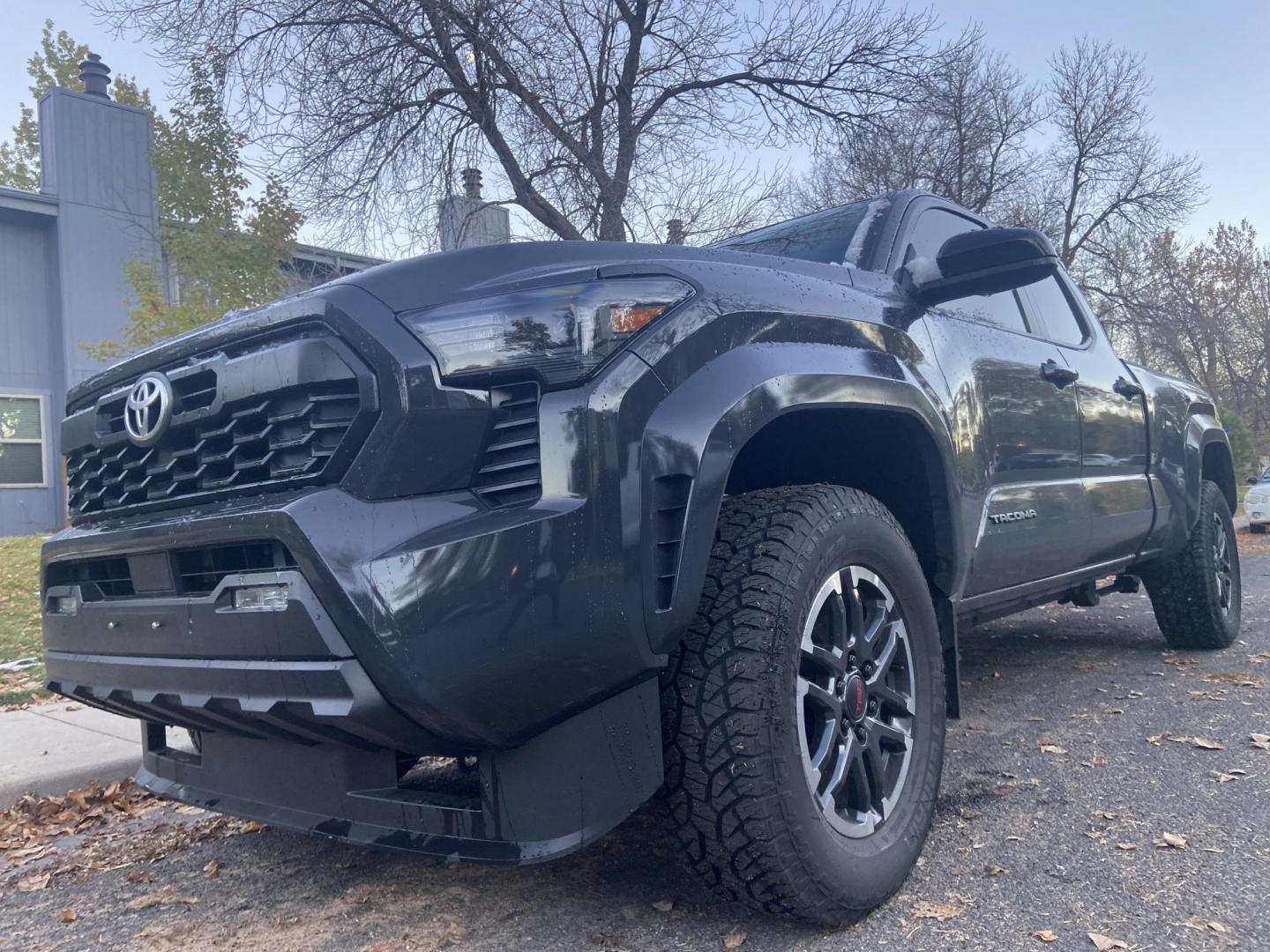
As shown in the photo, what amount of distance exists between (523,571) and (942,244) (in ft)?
7.74

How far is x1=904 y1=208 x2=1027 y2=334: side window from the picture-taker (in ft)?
11.3

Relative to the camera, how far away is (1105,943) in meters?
2.16

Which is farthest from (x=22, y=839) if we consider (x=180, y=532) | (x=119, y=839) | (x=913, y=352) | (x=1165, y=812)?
(x=1165, y=812)

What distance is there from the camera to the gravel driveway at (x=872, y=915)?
2.27m

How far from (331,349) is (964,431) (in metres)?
1.92

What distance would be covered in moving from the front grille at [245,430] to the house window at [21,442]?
51.8 ft

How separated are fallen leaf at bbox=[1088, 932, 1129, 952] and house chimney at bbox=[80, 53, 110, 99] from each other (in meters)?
19.2

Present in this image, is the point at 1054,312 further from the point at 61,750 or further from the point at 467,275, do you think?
the point at 61,750

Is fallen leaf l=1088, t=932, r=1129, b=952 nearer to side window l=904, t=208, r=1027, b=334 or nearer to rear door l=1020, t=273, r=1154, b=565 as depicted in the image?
side window l=904, t=208, r=1027, b=334

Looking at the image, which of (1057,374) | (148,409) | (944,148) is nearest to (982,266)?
(1057,374)

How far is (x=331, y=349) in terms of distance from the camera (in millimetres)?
1984

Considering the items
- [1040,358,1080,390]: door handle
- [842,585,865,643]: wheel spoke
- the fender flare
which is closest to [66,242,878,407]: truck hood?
the fender flare

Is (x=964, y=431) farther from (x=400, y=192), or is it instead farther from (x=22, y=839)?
(x=400, y=192)

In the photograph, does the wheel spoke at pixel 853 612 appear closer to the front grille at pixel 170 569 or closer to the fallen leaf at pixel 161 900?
the front grille at pixel 170 569
